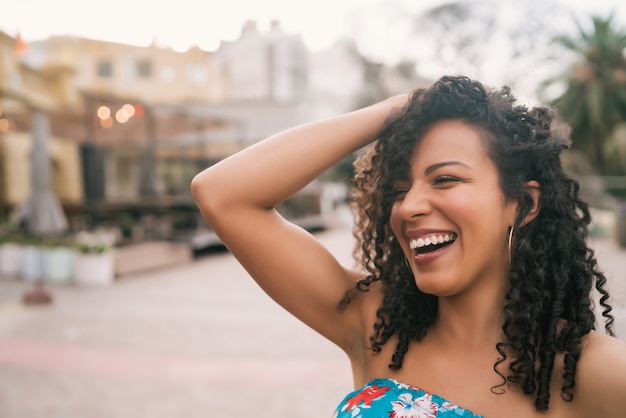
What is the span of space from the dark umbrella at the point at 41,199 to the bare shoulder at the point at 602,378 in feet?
28.2

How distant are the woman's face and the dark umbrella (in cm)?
834

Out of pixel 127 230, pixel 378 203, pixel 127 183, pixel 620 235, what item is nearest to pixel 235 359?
pixel 378 203

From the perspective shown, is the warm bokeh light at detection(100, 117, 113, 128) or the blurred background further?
the warm bokeh light at detection(100, 117, 113, 128)

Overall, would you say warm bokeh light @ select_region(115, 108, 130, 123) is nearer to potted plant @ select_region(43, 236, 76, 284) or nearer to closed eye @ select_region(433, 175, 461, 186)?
potted plant @ select_region(43, 236, 76, 284)

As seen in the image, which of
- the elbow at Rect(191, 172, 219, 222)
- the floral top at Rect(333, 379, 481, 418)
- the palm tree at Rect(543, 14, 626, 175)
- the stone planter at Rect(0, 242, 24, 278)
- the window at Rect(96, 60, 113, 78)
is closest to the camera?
the floral top at Rect(333, 379, 481, 418)

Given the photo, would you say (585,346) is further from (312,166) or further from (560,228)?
(312,166)

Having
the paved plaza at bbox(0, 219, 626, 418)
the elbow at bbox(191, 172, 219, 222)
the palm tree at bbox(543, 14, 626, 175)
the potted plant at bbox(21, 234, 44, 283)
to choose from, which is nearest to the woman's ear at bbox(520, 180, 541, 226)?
the paved plaza at bbox(0, 219, 626, 418)

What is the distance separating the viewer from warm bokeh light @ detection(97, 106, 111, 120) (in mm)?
13962

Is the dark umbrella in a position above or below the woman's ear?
below

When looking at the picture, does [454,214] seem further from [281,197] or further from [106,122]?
[106,122]

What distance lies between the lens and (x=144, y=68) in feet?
104

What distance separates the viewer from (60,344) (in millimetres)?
6172

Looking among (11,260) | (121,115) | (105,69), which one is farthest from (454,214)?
(105,69)

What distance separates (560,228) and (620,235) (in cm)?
1413
